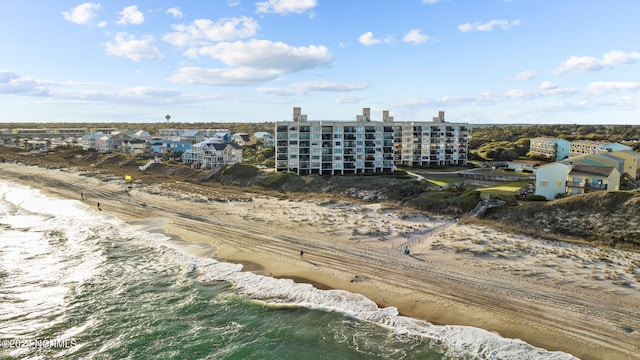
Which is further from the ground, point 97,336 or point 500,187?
point 500,187

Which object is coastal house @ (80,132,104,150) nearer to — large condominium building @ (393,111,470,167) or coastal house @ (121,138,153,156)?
coastal house @ (121,138,153,156)

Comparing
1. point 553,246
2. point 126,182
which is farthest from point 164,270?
point 126,182

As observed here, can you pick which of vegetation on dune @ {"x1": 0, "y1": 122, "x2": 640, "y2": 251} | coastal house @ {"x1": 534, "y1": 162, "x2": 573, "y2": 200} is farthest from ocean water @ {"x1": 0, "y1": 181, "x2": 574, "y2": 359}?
coastal house @ {"x1": 534, "y1": 162, "x2": 573, "y2": 200}

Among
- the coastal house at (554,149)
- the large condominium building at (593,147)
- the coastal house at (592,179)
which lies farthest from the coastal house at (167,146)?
the large condominium building at (593,147)

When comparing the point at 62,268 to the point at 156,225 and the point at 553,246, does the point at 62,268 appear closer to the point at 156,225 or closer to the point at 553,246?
the point at 156,225

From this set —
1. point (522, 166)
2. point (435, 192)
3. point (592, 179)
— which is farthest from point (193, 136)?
point (592, 179)

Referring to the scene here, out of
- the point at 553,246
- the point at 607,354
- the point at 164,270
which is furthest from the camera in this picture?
the point at 553,246

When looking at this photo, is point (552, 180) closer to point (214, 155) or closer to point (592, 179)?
point (592, 179)
